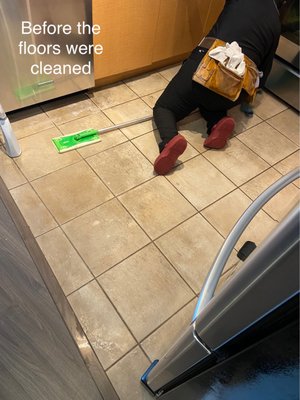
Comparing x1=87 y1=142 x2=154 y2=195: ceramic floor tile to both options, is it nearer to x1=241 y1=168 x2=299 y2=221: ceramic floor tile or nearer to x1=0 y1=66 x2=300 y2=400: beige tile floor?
x1=0 y1=66 x2=300 y2=400: beige tile floor

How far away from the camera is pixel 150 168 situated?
1522 millimetres

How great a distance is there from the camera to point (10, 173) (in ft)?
4.57

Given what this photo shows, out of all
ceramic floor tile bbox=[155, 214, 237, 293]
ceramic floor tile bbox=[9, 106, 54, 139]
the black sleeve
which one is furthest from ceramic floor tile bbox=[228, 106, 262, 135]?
ceramic floor tile bbox=[9, 106, 54, 139]

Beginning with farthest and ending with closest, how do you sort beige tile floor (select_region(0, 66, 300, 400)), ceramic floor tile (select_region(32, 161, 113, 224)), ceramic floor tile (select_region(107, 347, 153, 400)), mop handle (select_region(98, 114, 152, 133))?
mop handle (select_region(98, 114, 152, 133)) → ceramic floor tile (select_region(32, 161, 113, 224)) → beige tile floor (select_region(0, 66, 300, 400)) → ceramic floor tile (select_region(107, 347, 153, 400))

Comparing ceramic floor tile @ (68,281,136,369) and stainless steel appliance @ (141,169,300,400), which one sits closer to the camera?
stainless steel appliance @ (141,169,300,400)

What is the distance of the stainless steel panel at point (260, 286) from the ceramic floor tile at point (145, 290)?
66cm

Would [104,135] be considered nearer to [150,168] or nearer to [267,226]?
[150,168]

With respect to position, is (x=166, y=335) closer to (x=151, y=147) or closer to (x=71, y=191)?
(x=71, y=191)

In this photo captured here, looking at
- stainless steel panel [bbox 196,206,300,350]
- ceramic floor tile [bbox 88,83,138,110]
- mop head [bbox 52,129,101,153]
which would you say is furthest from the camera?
ceramic floor tile [bbox 88,83,138,110]

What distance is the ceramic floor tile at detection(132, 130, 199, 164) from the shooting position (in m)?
1.58

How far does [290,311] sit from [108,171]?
1.22 m

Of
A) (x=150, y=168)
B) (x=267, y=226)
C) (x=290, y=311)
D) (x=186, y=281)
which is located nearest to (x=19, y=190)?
(x=150, y=168)

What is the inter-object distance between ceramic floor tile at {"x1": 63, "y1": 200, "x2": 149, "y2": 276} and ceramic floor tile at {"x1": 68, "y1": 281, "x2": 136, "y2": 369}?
9cm

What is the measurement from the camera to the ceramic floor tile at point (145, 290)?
1069 millimetres
